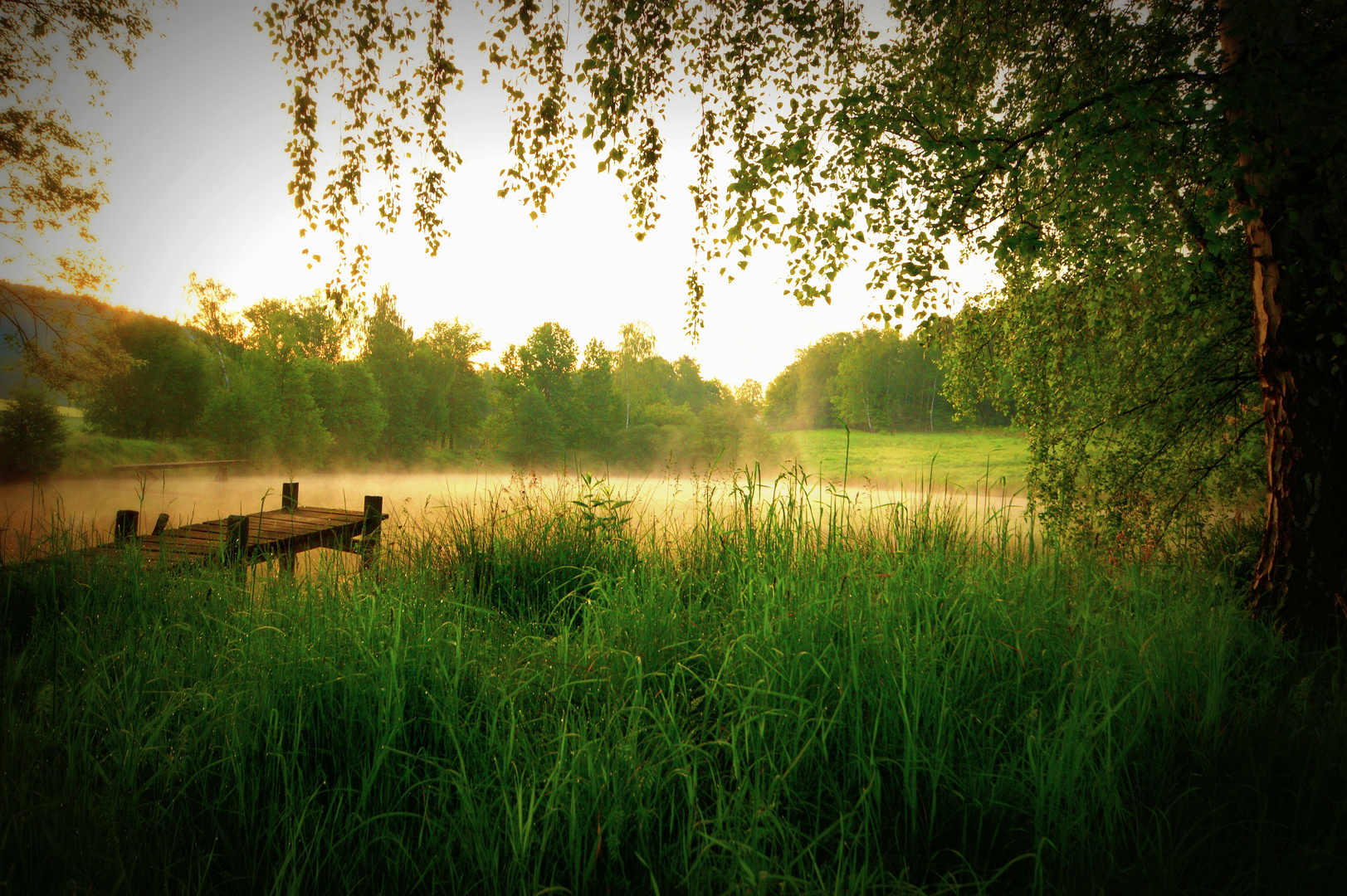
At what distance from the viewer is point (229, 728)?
2.00m

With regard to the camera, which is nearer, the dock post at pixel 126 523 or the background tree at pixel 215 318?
the dock post at pixel 126 523

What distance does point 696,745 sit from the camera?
1971 mm

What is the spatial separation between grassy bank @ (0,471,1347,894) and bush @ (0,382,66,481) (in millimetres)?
10507

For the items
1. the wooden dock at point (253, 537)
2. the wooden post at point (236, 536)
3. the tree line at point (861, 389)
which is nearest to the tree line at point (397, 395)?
the tree line at point (861, 389)

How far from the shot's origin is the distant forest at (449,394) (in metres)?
18.2

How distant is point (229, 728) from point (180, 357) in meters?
20.9

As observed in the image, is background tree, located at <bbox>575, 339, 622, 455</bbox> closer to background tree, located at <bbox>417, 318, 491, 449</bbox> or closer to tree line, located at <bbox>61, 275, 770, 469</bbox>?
tree line, located at <bbox>61, 275, 770, 469</bbox>

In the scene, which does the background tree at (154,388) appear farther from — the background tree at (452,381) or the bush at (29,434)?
the background tree at (452,381)

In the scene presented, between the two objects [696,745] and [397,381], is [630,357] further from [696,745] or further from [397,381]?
[696,745]

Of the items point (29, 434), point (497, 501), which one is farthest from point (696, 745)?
point (29, 434)

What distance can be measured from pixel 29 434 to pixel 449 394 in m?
20.5

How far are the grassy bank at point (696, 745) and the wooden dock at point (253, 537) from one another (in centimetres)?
111

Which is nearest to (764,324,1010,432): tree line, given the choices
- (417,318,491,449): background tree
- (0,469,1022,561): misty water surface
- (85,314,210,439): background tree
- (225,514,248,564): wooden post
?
(417,318,491,449): background tree

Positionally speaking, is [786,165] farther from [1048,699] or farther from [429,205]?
[1048,699]
